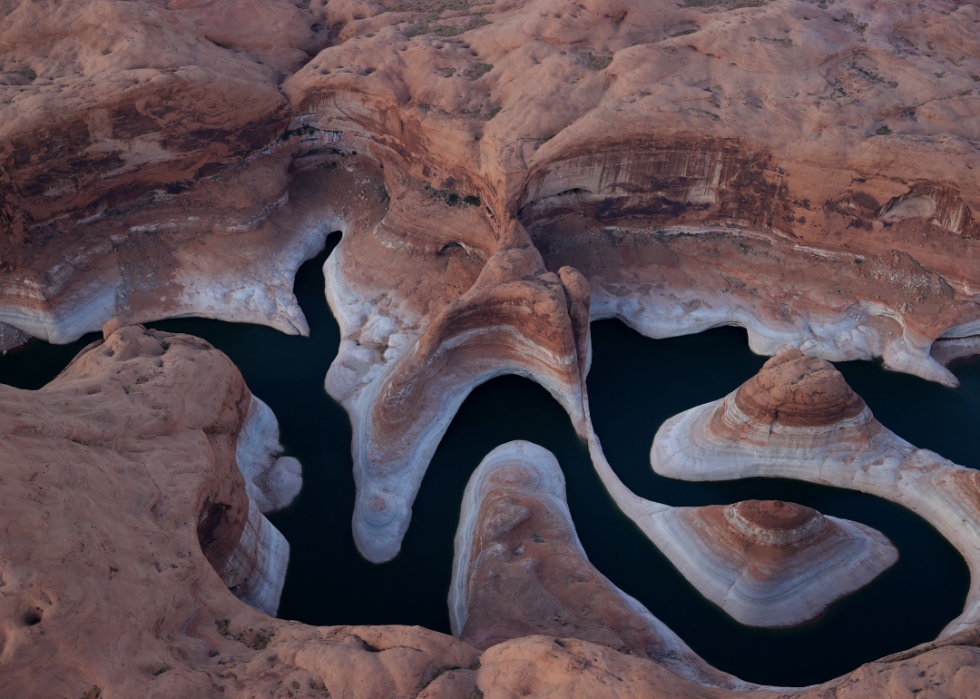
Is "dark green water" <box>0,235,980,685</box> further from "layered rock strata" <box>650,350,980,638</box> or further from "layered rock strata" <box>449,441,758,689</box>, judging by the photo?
"layered rock strata" <box>449,441,758,689</box>

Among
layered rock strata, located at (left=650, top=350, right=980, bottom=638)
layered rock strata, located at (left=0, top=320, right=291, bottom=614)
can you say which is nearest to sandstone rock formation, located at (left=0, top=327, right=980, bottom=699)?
layered rock strata, located at (left=0, top=320, right=291, bottom=614)

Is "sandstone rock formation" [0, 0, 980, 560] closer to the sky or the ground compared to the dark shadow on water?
closer to the sky

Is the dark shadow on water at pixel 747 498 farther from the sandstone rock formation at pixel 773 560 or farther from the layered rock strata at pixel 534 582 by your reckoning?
the layered rock strata at pixel 534 582

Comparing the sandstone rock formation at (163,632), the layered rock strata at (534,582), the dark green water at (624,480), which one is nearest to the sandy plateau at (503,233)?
the layered rock strata at (534,582)

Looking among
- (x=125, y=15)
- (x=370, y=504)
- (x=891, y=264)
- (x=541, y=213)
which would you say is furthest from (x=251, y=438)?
(x=891, y=264)

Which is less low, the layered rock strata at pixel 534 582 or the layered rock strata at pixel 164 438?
the layered rock strata at pixel 164 438

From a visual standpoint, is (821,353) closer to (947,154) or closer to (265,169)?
(947,154)

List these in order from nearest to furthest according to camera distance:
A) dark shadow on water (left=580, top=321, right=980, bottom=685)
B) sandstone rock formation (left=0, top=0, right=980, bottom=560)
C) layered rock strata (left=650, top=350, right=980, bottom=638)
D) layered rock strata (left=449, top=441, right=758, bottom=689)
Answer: layered rock strata (left=449, top=441, right=758, bottom=689) → dark shadow on water (left=580, top=321, right=980, bottom=685) → layered rock strata (left=650, top=350, right=980, bottom=638) → sandstone rock formation (left=0, top=0, right=980, bottom=560)
